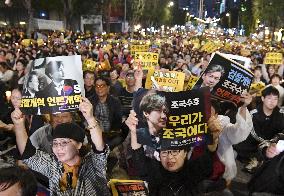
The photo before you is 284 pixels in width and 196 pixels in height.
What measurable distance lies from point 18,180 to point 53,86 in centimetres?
233

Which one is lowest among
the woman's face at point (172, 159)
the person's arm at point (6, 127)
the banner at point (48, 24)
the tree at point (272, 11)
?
the person's arm at point (6, 127)

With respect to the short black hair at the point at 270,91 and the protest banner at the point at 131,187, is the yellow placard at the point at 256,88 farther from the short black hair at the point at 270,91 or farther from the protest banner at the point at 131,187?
the protest banner at the point at 131,187

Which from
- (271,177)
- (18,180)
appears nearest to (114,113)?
(271,177)

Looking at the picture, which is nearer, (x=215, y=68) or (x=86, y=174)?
(x=86, y=174)

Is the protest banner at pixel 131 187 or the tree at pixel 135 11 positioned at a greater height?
the tree at pixel 135 11

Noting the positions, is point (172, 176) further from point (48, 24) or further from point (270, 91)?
point (48, 24)

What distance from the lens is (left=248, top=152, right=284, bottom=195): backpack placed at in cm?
376

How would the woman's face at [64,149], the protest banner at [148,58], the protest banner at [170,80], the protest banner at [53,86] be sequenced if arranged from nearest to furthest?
1. the woman's face at [64,149]
2. the protest banner at [53,86]
3. the protest banner at [170,80]
4. the protest banner at [148,58]

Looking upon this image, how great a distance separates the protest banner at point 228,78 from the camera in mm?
5359

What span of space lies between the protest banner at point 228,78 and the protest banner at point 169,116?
136cm

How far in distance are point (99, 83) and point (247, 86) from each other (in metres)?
3.04

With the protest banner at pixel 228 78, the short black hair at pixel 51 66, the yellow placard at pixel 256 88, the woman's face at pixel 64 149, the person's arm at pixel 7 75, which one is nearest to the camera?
the woman's face at pixel 64 149

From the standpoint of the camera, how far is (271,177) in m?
3.84

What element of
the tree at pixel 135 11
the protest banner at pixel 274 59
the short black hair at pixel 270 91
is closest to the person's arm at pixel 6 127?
the short black hair at pixel 270 91
